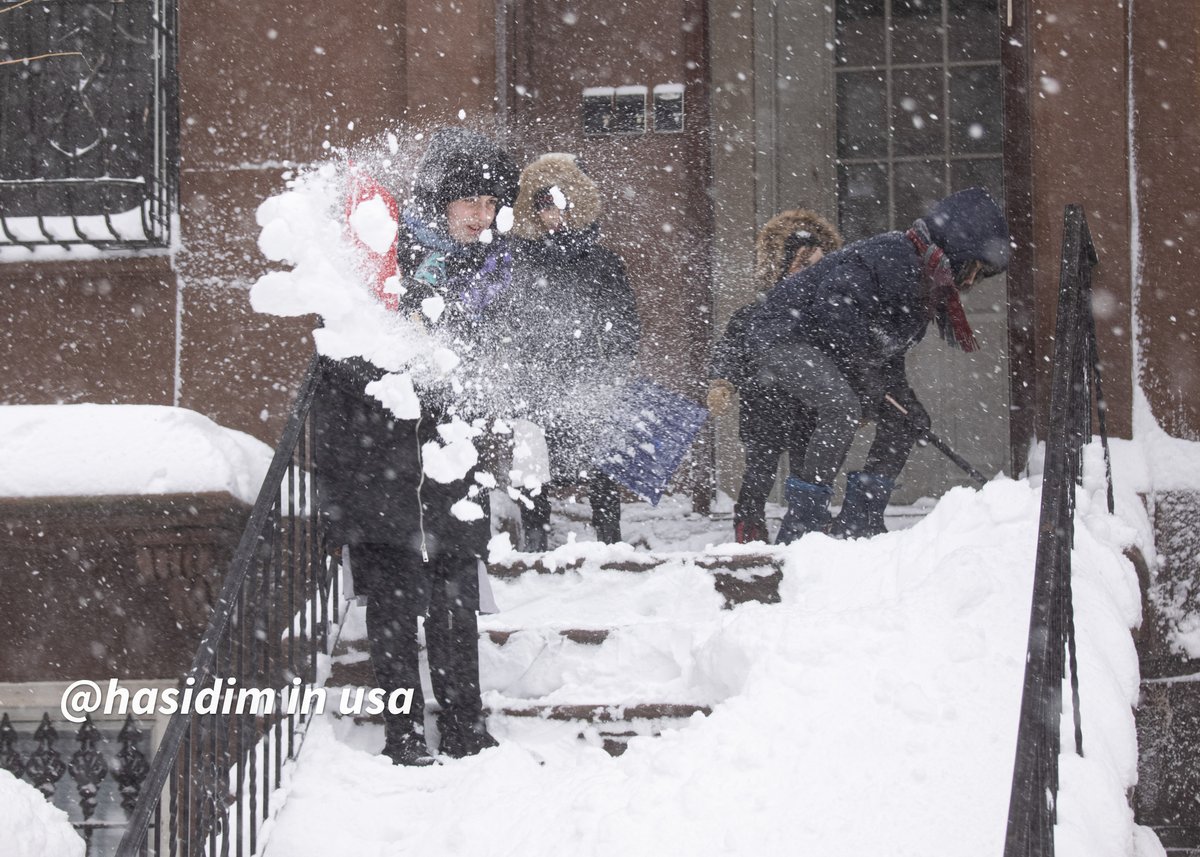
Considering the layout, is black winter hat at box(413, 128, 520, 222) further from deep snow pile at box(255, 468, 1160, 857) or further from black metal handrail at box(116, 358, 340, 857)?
deep snow pile at box(255, 468, 1160, 857)

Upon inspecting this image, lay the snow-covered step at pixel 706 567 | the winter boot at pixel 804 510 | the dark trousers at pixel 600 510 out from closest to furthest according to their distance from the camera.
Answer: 1. the snow-covered step at pixel 706 567
2. the winter boot at pixel 804 510
3. the dark trousers at pixel 600 510

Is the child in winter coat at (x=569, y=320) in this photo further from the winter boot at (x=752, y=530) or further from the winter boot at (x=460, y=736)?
the winter boot at (x=460, y=736)

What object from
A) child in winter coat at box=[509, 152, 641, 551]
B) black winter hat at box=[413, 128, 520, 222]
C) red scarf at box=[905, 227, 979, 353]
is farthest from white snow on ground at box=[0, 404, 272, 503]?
red scarf at box=[905, 227, 979, 353]

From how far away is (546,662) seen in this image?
15.4 feet

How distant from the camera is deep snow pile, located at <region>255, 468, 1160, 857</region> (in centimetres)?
345

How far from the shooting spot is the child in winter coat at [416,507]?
166 inches

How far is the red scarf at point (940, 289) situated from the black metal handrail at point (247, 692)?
94.7 inches

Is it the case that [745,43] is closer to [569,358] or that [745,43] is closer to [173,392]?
[569,358]

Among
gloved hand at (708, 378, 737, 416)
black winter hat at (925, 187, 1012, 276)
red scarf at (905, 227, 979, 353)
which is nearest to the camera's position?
black winter hat at (925, 187, 1012, 276)

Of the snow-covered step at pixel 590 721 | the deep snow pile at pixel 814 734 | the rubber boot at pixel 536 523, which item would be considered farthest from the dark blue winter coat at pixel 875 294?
the snow-covered step at pixel 590 721

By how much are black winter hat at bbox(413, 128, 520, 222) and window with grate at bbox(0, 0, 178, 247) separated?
2976 mm

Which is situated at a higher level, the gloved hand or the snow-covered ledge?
the gloved hand

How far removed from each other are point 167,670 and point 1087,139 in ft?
15.2

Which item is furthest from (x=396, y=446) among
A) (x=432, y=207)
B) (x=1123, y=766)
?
(x=1123, y=766)
